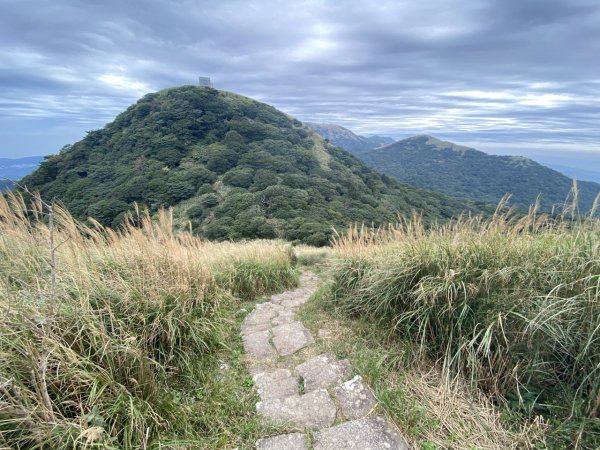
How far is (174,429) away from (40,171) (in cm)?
4994

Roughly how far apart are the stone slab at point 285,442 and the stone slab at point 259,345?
1.04 meters

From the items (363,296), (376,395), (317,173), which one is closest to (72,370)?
(376,395)

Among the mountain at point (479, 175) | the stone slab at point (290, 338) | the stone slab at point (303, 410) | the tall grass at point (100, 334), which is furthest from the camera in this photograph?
the mountain at point (479, 175)

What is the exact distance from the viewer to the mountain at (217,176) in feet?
99.6

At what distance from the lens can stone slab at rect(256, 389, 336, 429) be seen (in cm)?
219

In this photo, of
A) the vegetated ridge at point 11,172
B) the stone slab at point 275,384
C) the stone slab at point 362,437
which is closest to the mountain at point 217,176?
the vegetated ridge at point 11,172

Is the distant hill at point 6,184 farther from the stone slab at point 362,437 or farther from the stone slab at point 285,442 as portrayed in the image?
the stone slab at point 362,437

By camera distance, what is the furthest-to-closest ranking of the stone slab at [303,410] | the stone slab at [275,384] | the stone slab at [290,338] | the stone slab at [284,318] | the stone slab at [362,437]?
1. the stone slab at [284,318]
2. the stone slab at [290,338]
3. the stone slab at [275,384]
4. the stone slab at [303,410]
5. the stone slab at [362,437]

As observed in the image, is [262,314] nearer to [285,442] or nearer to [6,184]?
[285,442]

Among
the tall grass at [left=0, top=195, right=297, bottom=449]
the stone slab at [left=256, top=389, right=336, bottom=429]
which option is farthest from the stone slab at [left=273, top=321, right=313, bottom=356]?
the stone slab at [left=256, top=389, right=336, bottom=429]

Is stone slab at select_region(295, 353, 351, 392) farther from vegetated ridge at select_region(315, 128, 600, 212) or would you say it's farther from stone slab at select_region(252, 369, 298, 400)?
vegetated ridge at select_region(315, 128, 600, 212)

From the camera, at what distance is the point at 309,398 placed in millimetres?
2416

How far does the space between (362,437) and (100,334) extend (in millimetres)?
1799

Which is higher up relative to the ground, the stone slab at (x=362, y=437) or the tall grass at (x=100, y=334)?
the tall grass at (x=100, y=334)
